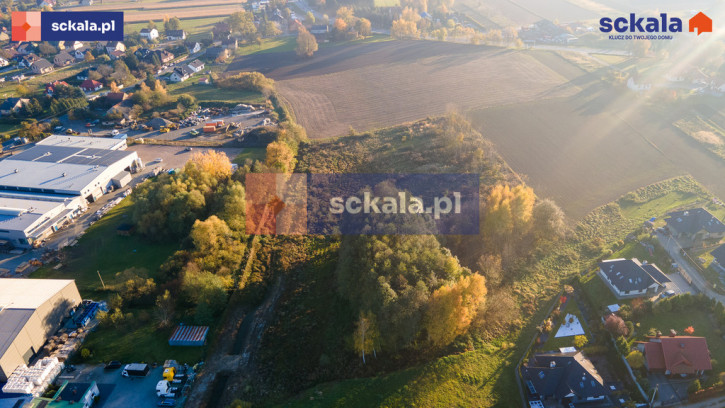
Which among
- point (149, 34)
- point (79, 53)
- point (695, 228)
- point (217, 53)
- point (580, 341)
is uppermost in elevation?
point (149, 34)

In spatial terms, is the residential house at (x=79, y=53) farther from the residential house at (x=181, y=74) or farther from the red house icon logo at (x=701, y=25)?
the red house icon logo at (x=701, y=25)

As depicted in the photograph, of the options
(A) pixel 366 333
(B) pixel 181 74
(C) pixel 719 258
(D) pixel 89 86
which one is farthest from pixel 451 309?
(D) pixel 89 86

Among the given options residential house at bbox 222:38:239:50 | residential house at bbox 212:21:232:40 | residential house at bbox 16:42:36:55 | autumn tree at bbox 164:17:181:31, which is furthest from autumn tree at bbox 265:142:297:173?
autumn tree at bbox 164:17:181:31

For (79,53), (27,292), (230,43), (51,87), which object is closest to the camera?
(27,292)

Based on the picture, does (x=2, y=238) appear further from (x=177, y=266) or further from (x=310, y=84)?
(x=310, y=84)

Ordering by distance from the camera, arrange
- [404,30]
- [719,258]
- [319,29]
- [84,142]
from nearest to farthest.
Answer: [719,258] < [84,142] < [404,30] < [319,29]

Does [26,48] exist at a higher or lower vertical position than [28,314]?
higher

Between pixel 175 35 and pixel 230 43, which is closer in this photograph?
pixel 230 43

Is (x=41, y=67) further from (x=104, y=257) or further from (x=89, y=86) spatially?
(x=104, y=257)
